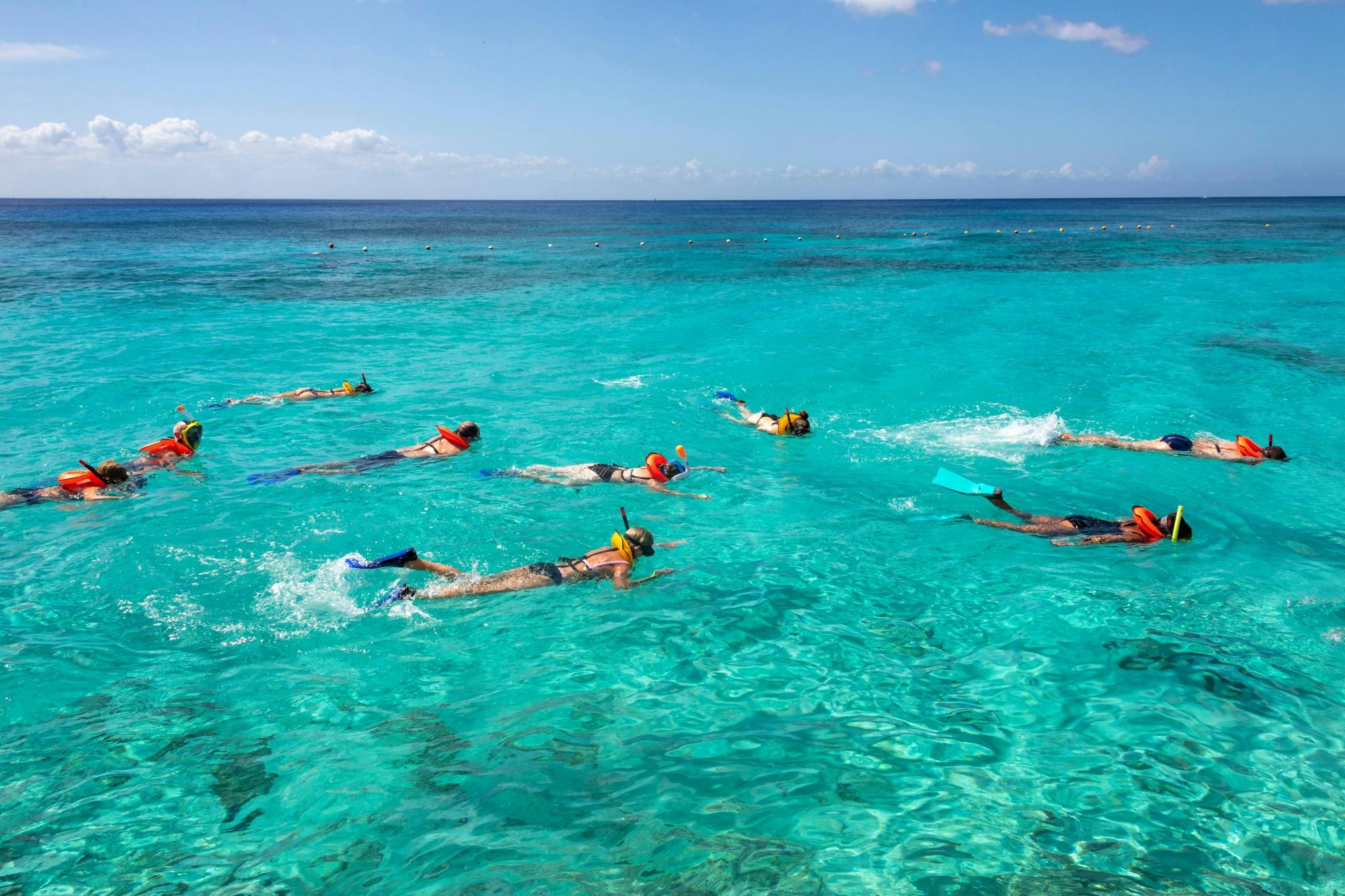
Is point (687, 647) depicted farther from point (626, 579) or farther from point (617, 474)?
point (617, 474)

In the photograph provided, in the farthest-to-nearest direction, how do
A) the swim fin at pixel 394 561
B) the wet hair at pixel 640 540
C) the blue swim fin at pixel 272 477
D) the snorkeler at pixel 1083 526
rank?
the blue swim fin at pixel 272 477 < the snorkeler at pixel 1083 526 < the wet hair at pixel 640 540 < the swim fin at pixel 394 561

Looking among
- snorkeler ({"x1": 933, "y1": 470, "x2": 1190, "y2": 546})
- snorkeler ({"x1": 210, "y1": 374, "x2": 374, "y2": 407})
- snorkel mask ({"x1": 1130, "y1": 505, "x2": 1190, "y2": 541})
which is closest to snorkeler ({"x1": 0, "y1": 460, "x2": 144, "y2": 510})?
snorkeler ({"x1": 210, "y1": 374, "x2": 374, "y2": 407})

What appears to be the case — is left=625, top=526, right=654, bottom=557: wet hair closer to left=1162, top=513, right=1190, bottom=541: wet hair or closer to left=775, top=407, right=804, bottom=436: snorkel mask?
left=775, top=407, right=804, bottom=436: snorkel mask

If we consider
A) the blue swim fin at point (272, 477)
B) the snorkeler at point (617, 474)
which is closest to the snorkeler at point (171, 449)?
the blue swim fin at point (272, 477)

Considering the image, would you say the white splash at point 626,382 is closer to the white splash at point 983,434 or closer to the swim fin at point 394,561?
the white splash at point 983,434

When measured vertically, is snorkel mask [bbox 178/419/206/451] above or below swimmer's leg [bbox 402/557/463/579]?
above

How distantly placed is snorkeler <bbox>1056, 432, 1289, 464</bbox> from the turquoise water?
1.28 feet

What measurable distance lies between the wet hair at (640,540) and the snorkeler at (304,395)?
40.8ft

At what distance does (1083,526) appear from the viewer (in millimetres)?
11695

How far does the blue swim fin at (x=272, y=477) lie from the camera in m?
13.8

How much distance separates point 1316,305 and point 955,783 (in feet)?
126

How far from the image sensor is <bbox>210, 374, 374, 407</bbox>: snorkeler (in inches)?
750

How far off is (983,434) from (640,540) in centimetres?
1100

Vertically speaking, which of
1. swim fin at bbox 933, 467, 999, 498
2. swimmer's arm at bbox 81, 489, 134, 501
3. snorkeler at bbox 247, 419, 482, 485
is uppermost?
swim fin at bbox 933, 467, 999, 498
